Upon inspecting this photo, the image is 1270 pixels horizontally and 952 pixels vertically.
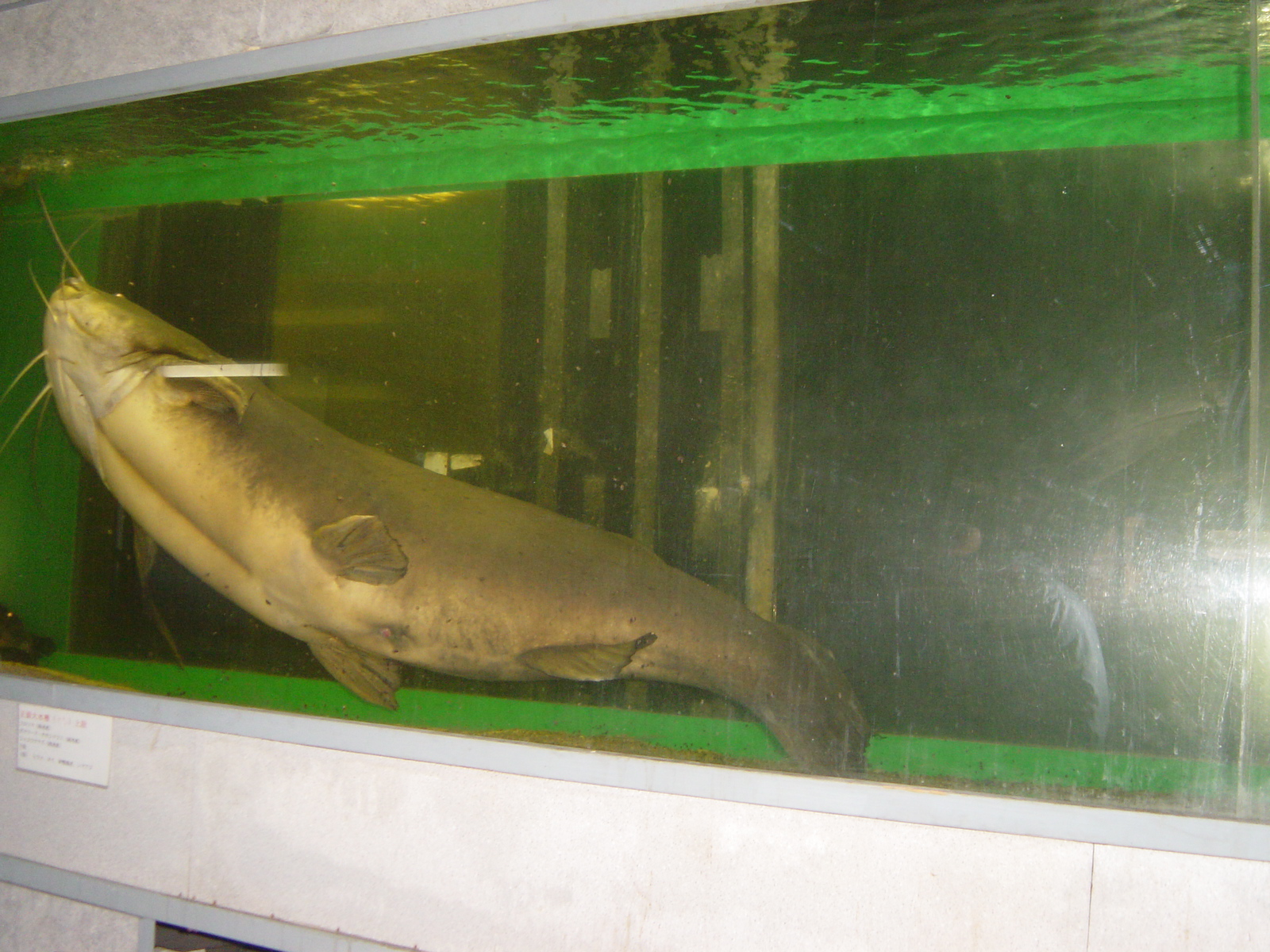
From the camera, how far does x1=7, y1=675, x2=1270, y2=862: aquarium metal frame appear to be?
0.80 meters

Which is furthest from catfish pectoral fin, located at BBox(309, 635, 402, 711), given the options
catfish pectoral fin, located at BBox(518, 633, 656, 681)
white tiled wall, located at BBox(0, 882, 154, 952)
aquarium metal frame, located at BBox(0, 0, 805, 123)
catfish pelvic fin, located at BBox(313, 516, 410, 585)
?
aquarium metal frame, located at BBox(0, 0, 805, 123)

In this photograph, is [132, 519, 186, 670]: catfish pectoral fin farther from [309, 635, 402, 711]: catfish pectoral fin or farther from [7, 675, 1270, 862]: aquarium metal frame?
[309, 635, 402, 711]: catfish pectoral fin

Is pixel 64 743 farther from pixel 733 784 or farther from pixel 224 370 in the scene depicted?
pixel 733 784

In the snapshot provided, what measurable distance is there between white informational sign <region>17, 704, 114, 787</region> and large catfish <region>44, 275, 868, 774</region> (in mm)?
308

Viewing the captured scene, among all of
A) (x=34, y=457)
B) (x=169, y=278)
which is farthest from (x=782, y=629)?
(x=34, y=457)

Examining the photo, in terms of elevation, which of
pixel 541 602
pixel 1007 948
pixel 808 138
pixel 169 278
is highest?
pixel 808 138

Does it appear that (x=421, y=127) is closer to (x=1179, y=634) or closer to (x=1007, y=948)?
(x=1179, y=634)

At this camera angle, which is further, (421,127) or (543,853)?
(421,127)

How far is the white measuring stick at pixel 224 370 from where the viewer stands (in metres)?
1.29

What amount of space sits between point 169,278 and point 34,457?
1.63 ft

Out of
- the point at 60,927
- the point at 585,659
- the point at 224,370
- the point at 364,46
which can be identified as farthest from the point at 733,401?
the point at 60,927

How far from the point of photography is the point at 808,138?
1024mm

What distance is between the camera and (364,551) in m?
1.26

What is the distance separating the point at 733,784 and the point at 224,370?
1.13 meters
